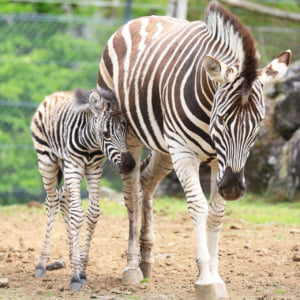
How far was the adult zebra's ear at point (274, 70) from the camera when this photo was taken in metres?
4.50

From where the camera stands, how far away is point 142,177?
252 inches

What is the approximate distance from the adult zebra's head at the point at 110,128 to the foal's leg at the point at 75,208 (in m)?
0.35

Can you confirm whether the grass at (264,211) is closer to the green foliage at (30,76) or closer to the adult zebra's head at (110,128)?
the green foliage at (30,76)

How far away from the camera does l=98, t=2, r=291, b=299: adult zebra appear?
4.35 meters

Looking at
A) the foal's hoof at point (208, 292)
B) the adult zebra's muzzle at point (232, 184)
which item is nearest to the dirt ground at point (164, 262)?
the foal's hoof at point (208, 292)

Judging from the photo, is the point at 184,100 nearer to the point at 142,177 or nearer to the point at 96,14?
the point at 142,177

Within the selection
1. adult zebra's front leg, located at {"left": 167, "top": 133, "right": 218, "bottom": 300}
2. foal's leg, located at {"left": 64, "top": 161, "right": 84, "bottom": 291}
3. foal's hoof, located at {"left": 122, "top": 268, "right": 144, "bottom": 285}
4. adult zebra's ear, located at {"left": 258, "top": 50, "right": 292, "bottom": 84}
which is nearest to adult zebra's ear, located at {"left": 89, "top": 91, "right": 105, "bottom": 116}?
foal's leg, located at {"left": 64, "top": 161, "right": 84, "bottom": 291}

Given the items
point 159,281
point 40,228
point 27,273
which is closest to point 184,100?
point 159,281

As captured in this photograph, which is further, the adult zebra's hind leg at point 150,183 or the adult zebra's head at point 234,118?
the adult zebra's hind leg at point 150,183

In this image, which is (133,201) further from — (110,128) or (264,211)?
(264,211)

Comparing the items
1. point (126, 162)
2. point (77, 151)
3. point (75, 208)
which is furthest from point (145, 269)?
point (77, 151)

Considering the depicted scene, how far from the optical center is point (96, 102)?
18.6 ft

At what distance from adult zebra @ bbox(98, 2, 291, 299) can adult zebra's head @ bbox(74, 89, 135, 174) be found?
0.13 m

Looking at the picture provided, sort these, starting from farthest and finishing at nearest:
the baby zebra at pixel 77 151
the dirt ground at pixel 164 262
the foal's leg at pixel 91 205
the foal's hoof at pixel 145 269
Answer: the foal's hoof at pixel 145 269 < the foal's leg at pixel 91 205 < the baby zebra at pixel 77 151 < the dirt ground at pixel 164 262
